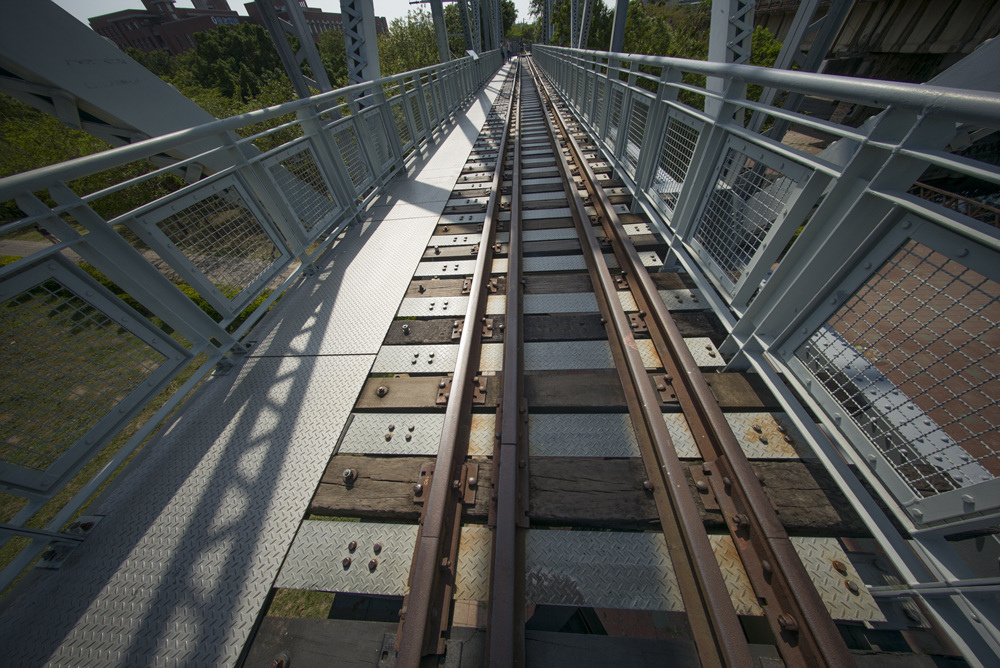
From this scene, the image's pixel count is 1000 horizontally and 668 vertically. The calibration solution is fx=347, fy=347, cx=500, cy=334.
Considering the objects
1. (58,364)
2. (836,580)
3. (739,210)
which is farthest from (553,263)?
(58,364)

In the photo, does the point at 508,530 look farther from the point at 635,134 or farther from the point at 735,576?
→ the point at 635,134

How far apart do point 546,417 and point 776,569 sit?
1363 millimetres

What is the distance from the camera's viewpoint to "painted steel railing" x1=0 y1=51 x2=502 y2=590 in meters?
1.90

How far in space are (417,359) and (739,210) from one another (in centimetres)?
275

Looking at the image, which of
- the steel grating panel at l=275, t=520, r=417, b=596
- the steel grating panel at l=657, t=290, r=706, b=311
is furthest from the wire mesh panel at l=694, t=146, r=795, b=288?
the steel grating panel at l=275, t=520, r=417, b=596

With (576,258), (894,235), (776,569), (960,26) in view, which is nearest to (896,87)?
(894,235)

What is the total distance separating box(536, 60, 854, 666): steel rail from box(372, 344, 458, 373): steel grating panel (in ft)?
5.51

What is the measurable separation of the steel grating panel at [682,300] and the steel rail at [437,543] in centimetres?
191

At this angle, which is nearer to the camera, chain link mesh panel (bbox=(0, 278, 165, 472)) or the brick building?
chain link mesh panel (bbox=(0, 278, 165, 472))

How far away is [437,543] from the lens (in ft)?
5.56

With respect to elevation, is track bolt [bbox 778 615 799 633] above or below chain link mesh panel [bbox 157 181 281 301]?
below

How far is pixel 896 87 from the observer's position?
144 cm

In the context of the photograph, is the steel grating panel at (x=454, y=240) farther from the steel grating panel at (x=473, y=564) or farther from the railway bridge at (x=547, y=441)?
the steel grating panel at (x=473, y=564)

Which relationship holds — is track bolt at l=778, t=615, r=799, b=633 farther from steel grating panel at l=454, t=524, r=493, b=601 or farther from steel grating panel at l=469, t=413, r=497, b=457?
steel grating panel at l=469, t=413, r=497, b=457
